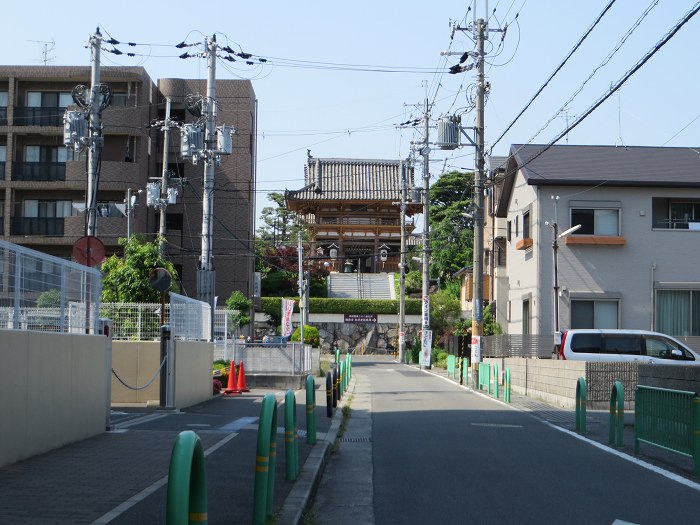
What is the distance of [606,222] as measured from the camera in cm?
3216

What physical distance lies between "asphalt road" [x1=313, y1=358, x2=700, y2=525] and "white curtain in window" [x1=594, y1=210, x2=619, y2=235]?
1701 cm

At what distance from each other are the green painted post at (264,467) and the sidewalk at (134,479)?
0.32m

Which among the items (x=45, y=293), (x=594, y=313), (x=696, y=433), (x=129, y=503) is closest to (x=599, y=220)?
(x=594, y=313)

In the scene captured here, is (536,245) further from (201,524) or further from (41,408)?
(201,524)

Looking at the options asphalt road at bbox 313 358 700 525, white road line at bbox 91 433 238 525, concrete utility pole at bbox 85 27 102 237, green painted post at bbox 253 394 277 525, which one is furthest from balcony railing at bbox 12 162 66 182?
green painted post at bbox 253 394 277 525

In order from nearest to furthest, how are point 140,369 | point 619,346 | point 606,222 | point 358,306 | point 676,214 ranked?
1. point 140,369
2. point 619,346
3. point 606,222
4. point 676,214
5. point 358,306

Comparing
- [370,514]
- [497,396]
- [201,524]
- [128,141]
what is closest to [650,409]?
[370,514]

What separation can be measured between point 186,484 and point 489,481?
609 cm

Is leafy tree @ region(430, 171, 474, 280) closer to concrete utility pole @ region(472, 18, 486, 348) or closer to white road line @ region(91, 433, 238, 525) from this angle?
concrete utility pole @ region(472, 18, 486, 348)

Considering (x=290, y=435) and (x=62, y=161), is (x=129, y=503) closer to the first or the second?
(x=290, y=435)

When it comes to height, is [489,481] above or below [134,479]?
below

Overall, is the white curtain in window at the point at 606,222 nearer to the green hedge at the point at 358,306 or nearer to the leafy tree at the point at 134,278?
the leafy tree at the point at 134,278

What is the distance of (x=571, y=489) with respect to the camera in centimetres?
911

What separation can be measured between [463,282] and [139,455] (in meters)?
45.6
